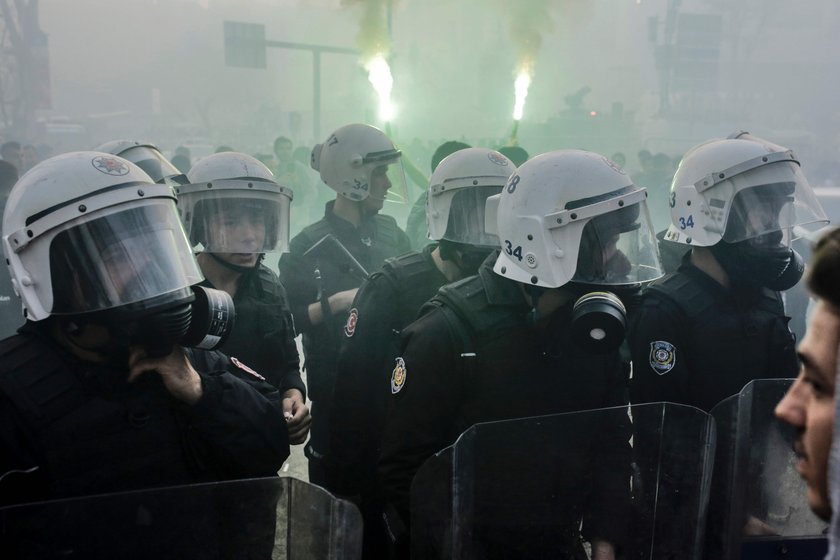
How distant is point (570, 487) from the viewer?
172cm

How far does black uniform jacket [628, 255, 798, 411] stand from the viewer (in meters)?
2.74

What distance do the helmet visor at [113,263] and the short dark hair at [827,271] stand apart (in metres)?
1.48

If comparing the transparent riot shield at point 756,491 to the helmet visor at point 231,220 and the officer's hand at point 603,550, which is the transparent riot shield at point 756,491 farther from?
the helmet visor at point 231,220

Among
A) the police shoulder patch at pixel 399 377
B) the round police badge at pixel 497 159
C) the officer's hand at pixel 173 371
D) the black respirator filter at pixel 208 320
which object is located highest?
the round police badge at pixel 497 159

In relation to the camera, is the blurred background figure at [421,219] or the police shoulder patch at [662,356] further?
the blurred background figure at [421,219]

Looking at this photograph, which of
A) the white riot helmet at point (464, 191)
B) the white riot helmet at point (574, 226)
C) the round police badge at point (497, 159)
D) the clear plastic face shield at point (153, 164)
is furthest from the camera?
the clear plastic face shield at point (153, 164)

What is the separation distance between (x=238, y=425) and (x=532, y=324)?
936 millimetres

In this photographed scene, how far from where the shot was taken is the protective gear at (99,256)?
1845 mm

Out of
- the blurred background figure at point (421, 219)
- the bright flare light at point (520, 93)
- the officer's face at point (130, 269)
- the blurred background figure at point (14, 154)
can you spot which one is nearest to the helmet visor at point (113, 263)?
the officer's face at point (130, 269)

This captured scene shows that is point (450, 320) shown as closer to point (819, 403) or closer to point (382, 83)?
point (819, 403)

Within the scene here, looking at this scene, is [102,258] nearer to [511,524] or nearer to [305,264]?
[511,524]

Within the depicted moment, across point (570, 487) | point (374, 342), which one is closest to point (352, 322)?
point (374, 342)

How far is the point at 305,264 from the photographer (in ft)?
14.2

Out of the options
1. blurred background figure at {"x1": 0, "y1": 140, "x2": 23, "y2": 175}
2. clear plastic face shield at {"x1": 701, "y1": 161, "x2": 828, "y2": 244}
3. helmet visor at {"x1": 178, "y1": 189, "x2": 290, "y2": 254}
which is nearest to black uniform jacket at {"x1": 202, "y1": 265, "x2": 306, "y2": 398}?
helmet visor at {"x1": 178, "y1": 189, "x2": 290, "y2": 254}
